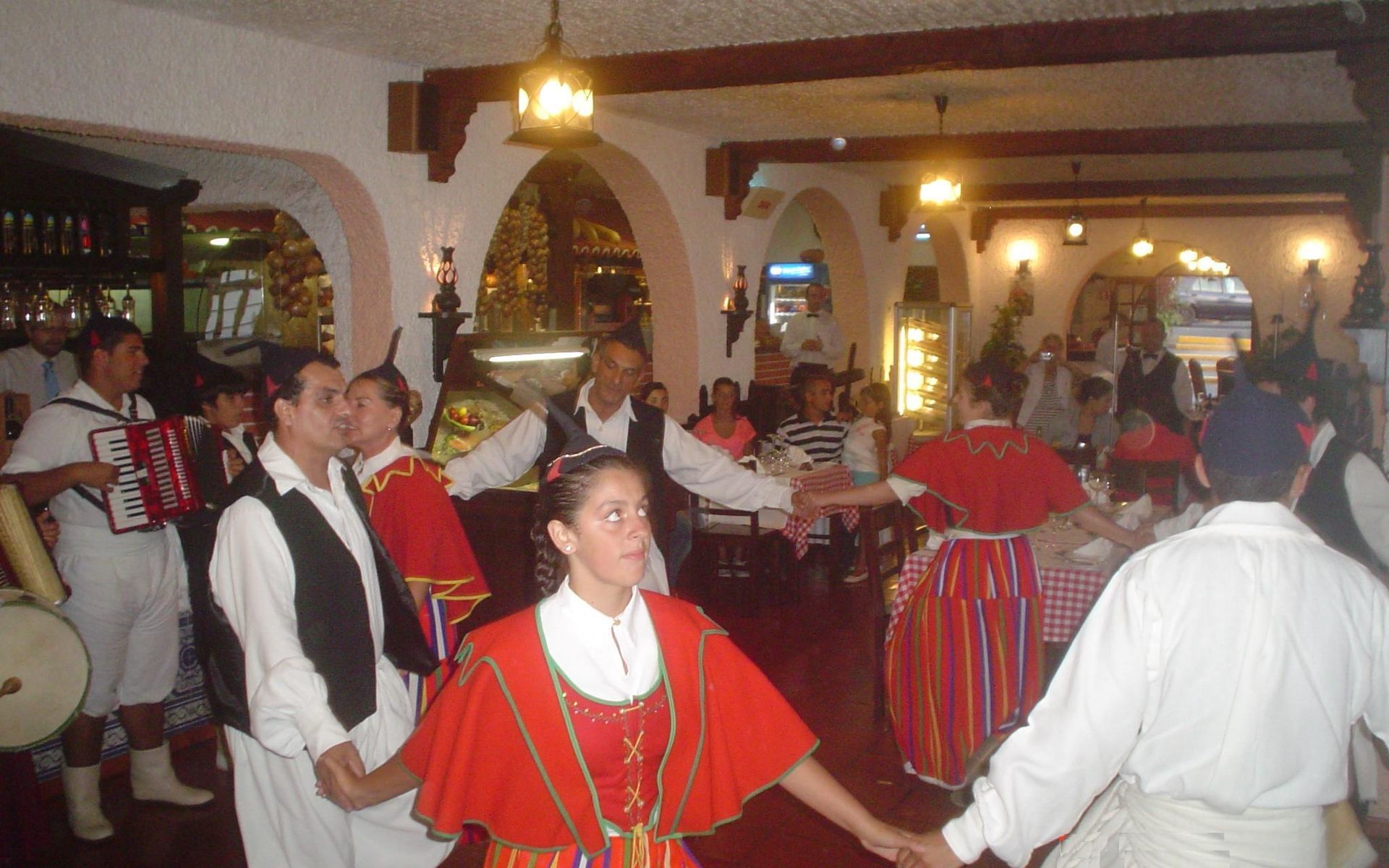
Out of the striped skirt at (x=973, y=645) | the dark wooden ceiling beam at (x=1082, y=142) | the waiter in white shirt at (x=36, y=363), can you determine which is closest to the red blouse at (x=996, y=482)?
the striped skirt at (x=973, y=645)

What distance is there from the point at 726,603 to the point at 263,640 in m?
5.15

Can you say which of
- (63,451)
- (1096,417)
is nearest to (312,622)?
(63,451)

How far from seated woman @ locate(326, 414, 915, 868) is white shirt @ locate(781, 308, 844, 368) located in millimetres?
9354

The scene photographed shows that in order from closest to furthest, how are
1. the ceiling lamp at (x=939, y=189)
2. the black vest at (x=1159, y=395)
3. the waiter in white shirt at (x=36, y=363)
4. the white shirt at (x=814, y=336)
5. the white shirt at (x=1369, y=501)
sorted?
→ the white shirt at (x=1369, y=501) → the waiter in white shirt at (x=36, y=363) → the ceiling lamp at (x=939, y=189) → the black vest at (x=1159, y=395) → the white shirt at (x=814, y=336)

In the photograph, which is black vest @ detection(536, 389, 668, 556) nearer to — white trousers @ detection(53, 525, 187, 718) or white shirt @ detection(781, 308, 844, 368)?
white trousers @ detection(53, 525, 187, 718)

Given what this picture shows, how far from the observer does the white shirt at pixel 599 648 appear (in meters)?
2.16

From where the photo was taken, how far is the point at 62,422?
14.3 feet

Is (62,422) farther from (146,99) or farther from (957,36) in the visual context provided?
(957,36)

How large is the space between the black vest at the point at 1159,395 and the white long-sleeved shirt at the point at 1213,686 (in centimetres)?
764

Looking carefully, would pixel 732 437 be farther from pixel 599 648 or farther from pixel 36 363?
pixel 599 648

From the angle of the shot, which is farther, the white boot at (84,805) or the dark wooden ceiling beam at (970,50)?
the dark wooden ceiling beam at (970,50)

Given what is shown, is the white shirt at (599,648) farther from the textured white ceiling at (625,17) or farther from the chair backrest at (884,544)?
the textured white ceiling at (625,17)

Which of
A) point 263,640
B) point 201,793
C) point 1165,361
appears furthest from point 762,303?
point 263,640

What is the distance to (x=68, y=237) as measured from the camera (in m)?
6.77
